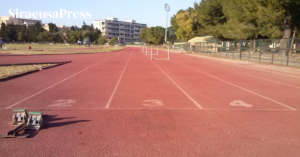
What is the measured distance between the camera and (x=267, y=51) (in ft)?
91.5

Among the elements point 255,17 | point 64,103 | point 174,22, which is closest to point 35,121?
point 64,103

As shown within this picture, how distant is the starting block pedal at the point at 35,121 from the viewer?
618cm

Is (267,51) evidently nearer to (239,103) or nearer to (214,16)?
(239,103)

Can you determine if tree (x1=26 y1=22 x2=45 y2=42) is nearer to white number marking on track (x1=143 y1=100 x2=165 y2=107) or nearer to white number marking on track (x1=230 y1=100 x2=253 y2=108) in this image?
white number marking on track (x1=143 y1=100 x2=165 y2=107)

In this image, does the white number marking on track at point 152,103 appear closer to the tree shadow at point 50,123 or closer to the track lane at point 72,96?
the track lane at point 72,96

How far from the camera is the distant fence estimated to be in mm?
23750

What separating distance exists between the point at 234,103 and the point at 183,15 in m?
73.1

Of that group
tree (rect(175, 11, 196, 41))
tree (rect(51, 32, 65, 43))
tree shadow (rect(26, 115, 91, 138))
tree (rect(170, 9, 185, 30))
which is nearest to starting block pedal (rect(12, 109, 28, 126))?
tree shadow (rect(26, 115, 91, 138))

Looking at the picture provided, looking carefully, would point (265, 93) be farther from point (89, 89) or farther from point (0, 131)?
point (0, 131)

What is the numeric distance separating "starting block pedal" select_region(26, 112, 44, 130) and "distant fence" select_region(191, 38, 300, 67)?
906 inches

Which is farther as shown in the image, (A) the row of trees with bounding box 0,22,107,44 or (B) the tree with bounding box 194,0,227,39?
(A) the row of trees with bounding box 0,22,107,44

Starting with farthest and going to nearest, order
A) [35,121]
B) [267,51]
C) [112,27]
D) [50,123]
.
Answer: [112,27] < [267,51] < [50,123] < [35,121]

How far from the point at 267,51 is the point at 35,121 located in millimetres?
26916

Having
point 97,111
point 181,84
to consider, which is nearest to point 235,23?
point 181,84
